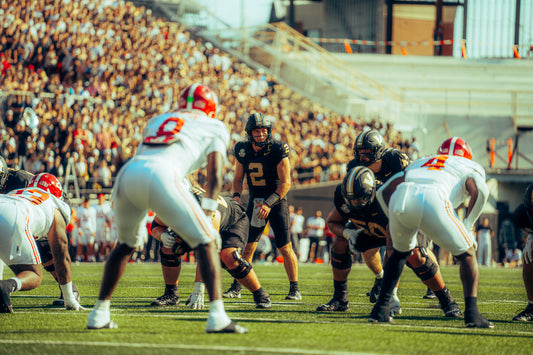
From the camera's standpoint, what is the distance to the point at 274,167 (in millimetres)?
9125

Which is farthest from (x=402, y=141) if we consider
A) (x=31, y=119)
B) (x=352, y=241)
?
(x=352, y=241)

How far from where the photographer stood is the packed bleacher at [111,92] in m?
18.8

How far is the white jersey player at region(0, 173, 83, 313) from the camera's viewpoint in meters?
6.61

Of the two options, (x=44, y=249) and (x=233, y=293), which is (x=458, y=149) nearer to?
(x=233, y=293)

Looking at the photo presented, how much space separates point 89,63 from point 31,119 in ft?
13.6

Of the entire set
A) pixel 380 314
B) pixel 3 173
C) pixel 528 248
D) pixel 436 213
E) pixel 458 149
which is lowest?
pixel 380 314

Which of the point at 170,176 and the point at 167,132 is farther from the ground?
the point at 167,132

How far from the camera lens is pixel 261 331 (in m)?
5.57

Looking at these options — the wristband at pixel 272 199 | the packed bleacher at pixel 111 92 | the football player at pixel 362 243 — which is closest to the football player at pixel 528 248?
the football player at pixel 362 243

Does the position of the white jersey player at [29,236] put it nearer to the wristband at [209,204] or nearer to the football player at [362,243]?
the wristband at [209,204]

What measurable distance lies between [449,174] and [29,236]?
368cm

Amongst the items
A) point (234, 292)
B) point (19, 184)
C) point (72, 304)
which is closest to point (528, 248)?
point (234, 292)

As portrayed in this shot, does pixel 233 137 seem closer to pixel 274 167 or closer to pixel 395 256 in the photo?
pixel 274 167

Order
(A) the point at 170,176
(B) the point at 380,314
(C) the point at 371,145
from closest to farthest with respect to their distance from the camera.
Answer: (A) the point at 170,176 < (B) the point at 380,314 < (C) the point at 371,145
